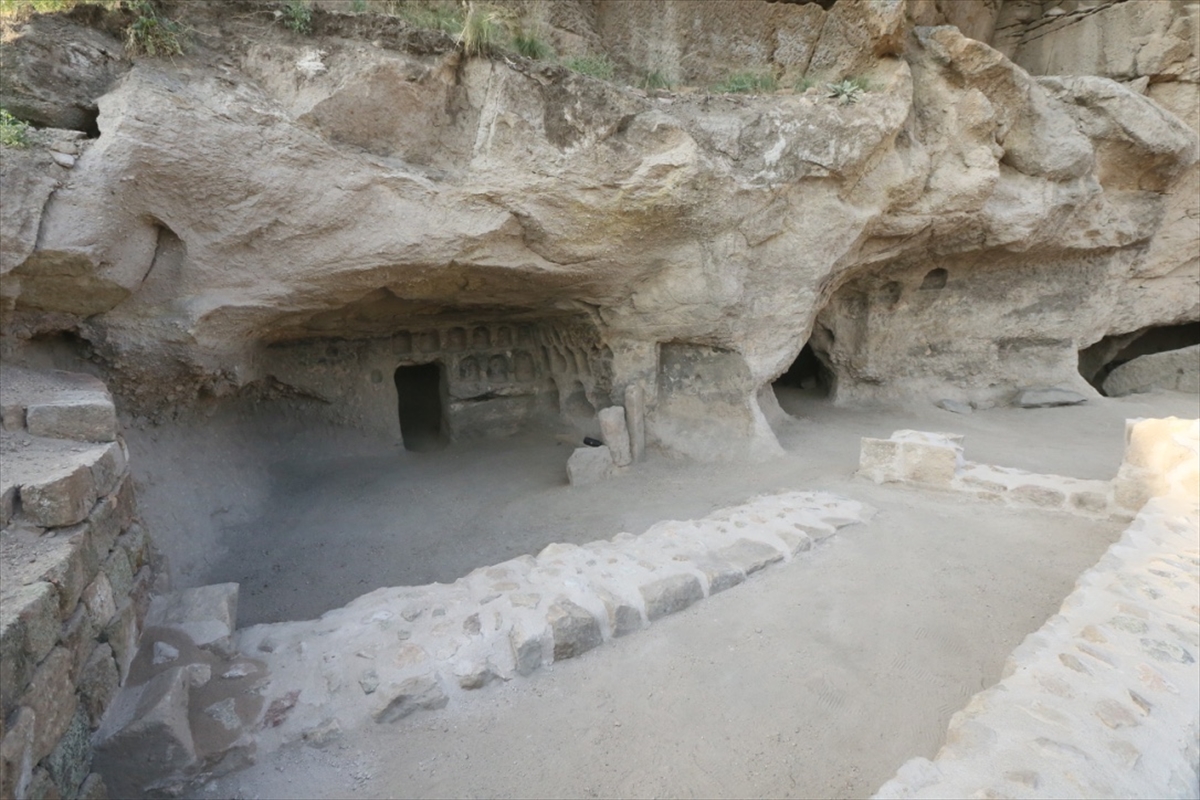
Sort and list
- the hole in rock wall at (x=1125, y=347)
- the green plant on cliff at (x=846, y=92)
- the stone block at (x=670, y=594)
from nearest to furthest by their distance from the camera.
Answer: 1. the stone block at (x=670, y=594)
2. the green plant on cliff at (x=846, y=92)
3. the hole in rock wall at (x=1125, y=347)

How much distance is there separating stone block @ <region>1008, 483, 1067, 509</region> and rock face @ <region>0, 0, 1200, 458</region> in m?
2.59

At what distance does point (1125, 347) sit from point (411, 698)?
43.3 feet

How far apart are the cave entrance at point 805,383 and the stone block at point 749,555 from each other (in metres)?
5.62

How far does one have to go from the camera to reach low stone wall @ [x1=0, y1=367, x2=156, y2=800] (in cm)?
180

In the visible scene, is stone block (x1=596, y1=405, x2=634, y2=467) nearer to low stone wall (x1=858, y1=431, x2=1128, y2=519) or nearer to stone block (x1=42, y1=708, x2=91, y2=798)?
low stone wall (x1=858, y1=431, x2=1128, y2=519)

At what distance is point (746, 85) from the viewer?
250 inches

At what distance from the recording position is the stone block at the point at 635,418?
279 inches

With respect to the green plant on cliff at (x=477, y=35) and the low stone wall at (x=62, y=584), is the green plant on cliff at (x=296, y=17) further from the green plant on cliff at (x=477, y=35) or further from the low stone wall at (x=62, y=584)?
the low stone wall at (x=62, y=584)

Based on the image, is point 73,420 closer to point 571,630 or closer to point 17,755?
point 17,755

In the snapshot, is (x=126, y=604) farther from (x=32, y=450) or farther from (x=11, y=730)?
(x=11, y=730)

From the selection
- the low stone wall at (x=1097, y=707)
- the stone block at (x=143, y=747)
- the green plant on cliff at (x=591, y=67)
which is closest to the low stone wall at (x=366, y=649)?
the stone block at (x=143, y=747)

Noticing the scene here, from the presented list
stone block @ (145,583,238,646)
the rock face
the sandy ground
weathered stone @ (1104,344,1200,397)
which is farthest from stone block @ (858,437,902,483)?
weathered stone @ (1104,344,1200,397)

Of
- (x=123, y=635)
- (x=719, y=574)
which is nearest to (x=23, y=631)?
(x=123, y=635)

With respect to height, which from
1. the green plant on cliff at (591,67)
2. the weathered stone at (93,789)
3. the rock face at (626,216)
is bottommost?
the weathered stone at (93,789)
